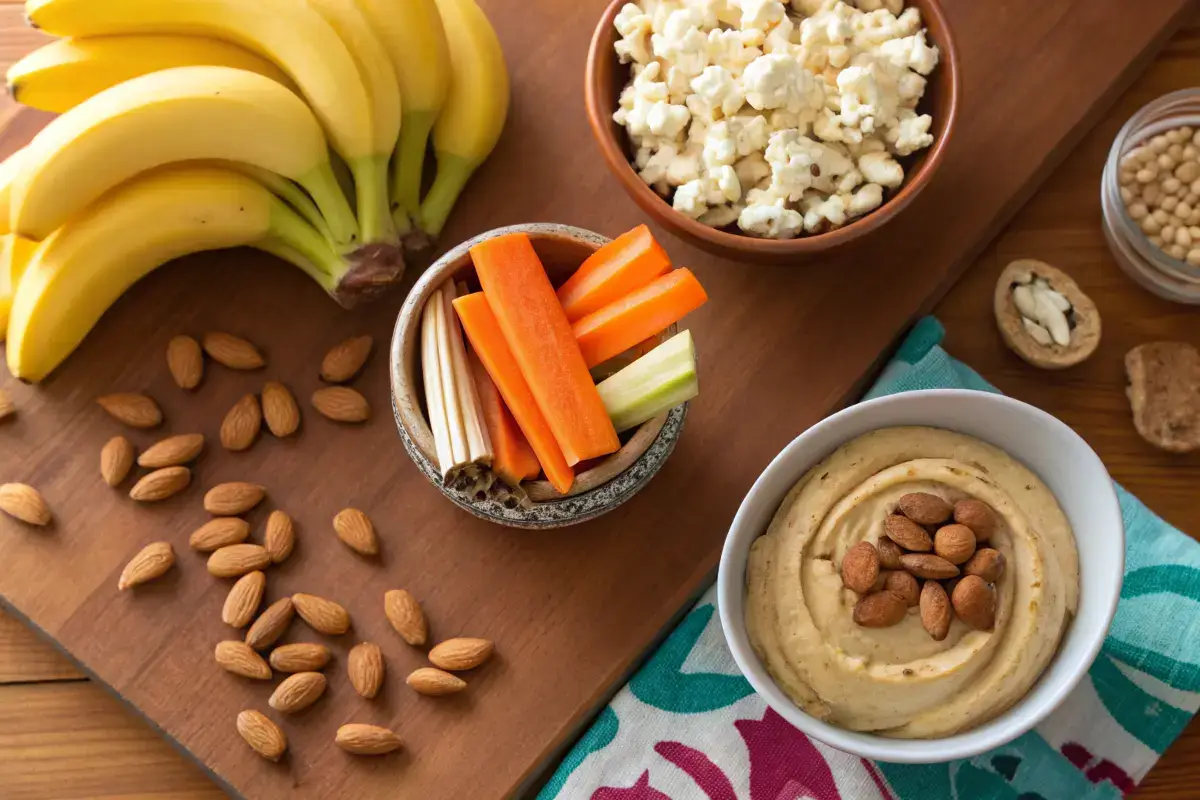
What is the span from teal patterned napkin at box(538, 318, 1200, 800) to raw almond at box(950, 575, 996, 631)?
0.91 ft

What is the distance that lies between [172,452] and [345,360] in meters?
0.20

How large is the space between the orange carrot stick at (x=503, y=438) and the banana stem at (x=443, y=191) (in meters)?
0.19

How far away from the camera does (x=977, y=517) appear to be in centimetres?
90

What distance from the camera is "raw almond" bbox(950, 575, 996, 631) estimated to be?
34.3 inches

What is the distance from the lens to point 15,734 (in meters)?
1.13

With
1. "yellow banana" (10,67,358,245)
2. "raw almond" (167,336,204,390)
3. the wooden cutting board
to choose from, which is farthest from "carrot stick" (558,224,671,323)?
"raw almond" (167,336,204,390)

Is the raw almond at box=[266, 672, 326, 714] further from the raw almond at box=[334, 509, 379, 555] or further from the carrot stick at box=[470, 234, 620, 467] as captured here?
the carrot stick at box=[470, 234, 620, 467]

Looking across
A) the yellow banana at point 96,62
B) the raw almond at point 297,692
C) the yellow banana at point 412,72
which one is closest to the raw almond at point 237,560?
the raw almond at point 297,692

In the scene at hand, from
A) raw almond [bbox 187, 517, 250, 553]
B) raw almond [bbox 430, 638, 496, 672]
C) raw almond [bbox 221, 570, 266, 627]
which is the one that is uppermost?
raw almond [bbox 187, 517, 250, 553]

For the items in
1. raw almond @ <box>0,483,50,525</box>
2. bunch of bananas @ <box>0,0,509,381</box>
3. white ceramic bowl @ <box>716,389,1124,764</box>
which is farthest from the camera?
raw almond @ <box>0,483,50,525</box>

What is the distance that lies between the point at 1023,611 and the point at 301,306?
77 cm

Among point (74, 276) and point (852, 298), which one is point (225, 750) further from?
point (852, 298)

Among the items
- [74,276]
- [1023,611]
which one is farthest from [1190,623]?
[74,276]

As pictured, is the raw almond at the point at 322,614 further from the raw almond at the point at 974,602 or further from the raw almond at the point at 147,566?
the raw almond at the point at 974,602
